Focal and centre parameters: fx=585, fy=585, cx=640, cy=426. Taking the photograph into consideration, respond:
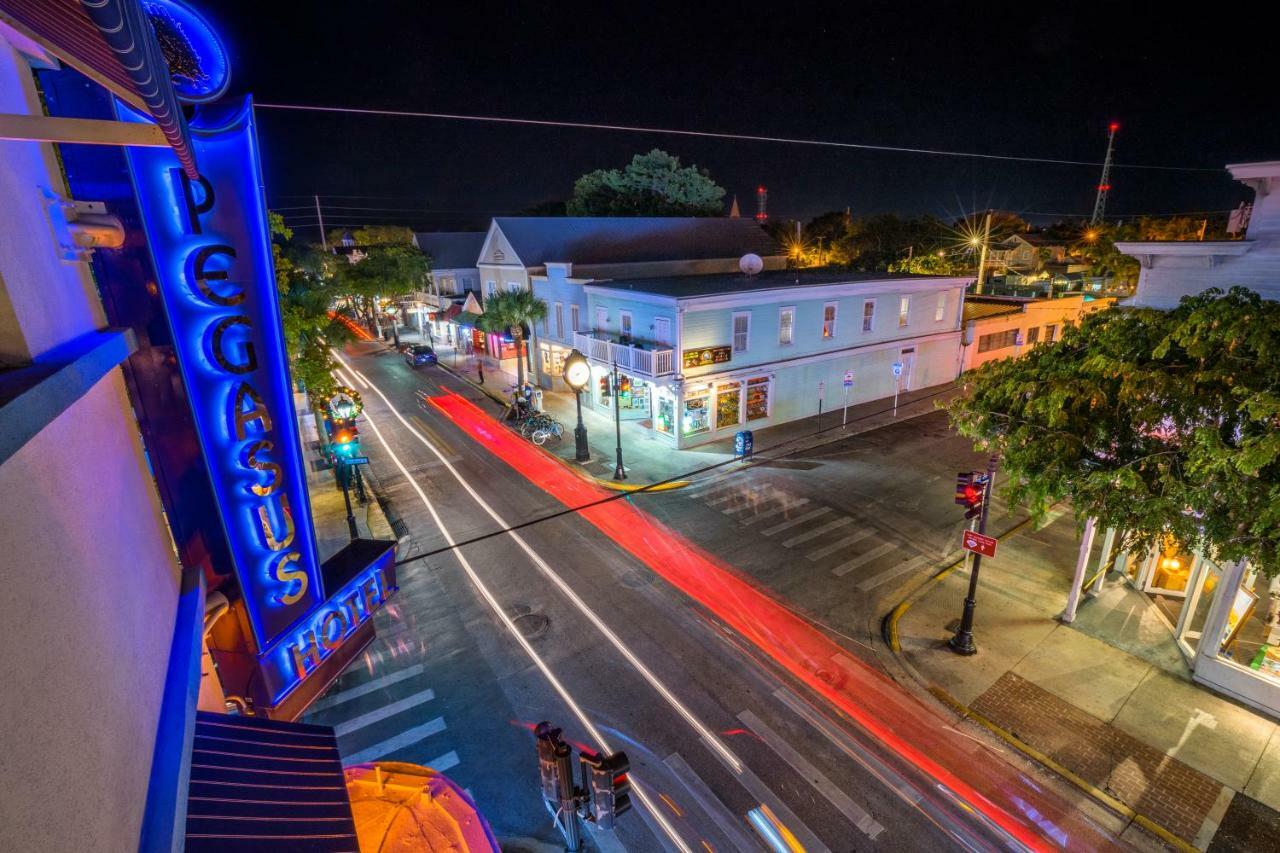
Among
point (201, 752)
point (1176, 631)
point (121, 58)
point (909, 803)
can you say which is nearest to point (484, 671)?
point (201, 752)

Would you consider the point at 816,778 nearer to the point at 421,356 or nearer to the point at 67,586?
the point at 67,586

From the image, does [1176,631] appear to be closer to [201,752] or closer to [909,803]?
[909,803]

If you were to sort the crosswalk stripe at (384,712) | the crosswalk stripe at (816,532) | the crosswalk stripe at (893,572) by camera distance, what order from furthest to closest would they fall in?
the crosswalk stripe at (816,532) → the crosswalk stripe at (893,572) → the crosswalk stripe at (384,712)

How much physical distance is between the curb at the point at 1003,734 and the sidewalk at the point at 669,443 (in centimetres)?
882

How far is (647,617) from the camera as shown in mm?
12594

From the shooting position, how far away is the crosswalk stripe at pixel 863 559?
14.3 m

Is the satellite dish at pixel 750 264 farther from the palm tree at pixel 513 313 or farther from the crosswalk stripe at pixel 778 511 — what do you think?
the crosswalk stripe at pixel 778 511

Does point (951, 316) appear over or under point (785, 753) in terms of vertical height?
over

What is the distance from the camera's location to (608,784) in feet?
22.7

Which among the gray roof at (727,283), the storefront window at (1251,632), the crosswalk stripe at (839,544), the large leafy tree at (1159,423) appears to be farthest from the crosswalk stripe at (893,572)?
the gray roof at (727,283)

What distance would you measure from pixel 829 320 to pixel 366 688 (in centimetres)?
2191

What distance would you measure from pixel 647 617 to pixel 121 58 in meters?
12.0

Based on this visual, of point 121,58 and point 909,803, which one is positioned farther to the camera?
point 909,803

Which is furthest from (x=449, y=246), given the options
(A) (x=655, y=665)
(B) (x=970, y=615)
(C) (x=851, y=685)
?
(B) (x=970, y=615)
